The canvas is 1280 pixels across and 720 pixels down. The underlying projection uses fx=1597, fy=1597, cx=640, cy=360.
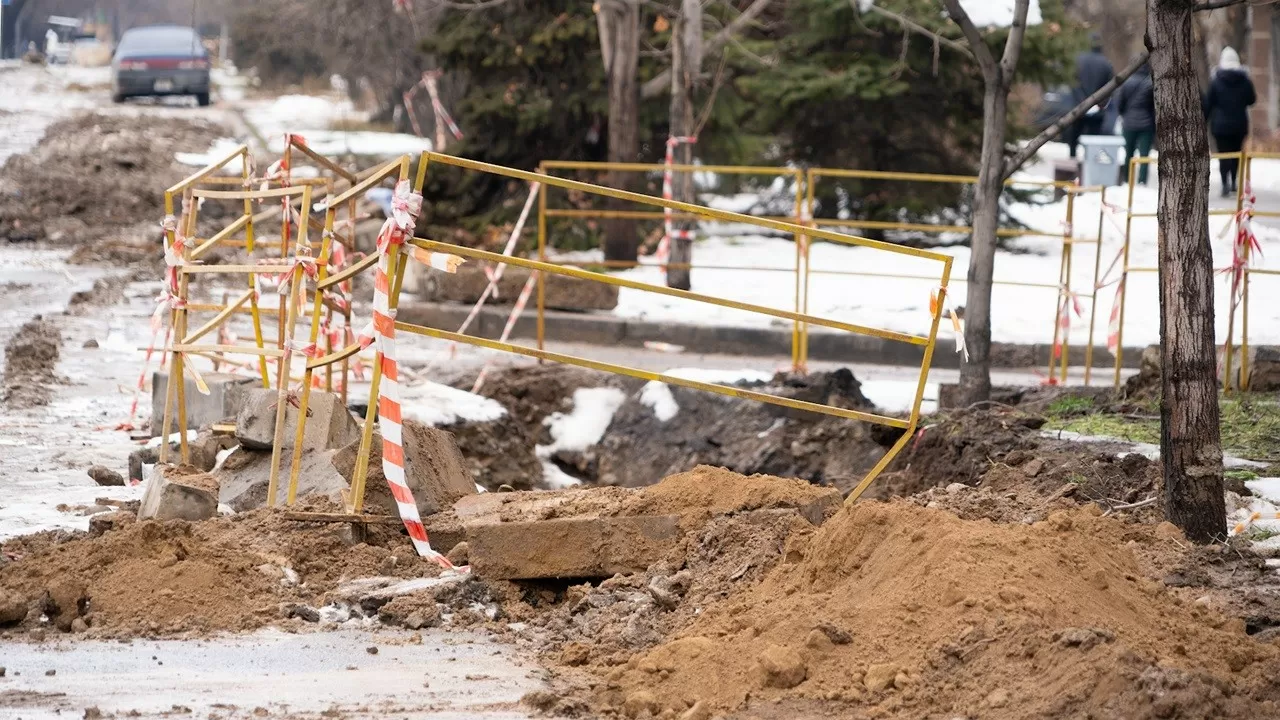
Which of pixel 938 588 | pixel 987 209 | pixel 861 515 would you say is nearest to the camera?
pixel 938 588

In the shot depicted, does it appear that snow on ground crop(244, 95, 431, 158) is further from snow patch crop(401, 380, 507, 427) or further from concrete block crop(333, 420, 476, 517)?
concrete block crop(333, 420, 476, 517)

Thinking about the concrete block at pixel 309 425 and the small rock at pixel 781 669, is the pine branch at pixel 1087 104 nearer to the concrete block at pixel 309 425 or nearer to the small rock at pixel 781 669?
the concrete block at pixel 309 425

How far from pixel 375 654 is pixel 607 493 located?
5.69 ft

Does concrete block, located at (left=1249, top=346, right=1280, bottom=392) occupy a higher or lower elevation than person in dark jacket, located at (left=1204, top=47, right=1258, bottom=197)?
lower

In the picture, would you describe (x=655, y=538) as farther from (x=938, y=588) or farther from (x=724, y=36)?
(x=724, y=36)

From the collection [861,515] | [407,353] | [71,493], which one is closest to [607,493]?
[861,515]

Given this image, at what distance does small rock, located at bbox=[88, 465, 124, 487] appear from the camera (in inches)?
321

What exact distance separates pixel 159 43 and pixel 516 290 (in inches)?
830

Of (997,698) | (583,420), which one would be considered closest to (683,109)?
(583,420)

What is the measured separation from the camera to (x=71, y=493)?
7906mm

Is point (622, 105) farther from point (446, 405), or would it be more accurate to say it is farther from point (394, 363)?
point (394, 363)

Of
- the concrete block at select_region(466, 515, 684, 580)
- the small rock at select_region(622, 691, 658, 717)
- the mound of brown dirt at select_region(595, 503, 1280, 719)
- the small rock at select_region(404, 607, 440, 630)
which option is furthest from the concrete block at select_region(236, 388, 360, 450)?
the small rock at select_region(622, 691, 658, 717)

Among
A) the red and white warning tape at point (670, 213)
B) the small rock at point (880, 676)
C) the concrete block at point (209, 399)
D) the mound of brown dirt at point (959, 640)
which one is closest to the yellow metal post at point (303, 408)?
the concrete block at point (209, 399)

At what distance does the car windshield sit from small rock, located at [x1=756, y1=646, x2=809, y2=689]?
102 feet
